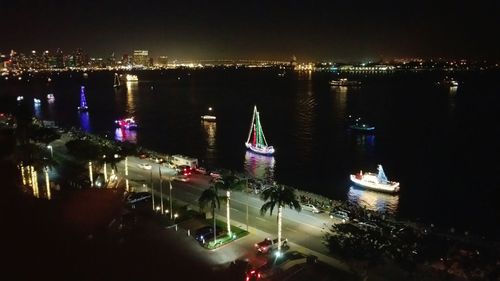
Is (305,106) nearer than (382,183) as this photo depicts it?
No

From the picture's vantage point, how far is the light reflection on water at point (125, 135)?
97969mm

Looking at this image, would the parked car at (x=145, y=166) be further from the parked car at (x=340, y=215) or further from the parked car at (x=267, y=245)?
the parked car at (x=267, y=245)

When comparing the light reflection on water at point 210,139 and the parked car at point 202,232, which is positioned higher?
the parked car at point 202,232

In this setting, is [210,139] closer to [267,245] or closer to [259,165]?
[259,165]

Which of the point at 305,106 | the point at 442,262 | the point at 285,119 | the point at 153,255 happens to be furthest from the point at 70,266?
the point at 305,106

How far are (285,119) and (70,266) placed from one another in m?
94.4

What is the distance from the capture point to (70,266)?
28.8 meters

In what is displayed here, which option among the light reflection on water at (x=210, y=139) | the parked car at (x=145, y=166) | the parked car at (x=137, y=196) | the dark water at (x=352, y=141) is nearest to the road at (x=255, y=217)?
the parked car at (x=137, y=196)

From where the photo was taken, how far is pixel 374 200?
56625 millimetres

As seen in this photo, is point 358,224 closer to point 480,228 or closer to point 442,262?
point 442,262

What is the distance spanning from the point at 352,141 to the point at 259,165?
27787mm

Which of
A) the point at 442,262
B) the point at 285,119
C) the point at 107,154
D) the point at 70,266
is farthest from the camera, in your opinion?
the point at 285,119

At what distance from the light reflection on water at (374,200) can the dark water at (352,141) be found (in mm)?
126

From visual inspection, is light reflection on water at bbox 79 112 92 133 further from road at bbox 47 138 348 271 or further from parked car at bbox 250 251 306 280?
parked car at bbox 250 251 306 280
